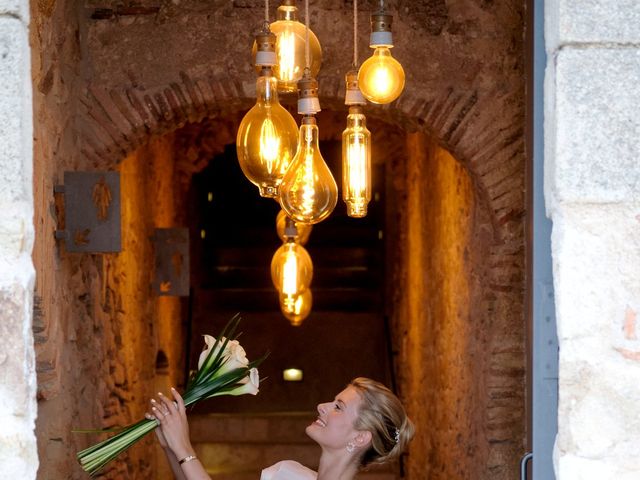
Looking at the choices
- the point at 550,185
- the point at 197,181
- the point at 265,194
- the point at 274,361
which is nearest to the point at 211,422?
the point at 274,361

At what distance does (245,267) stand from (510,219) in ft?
20.2

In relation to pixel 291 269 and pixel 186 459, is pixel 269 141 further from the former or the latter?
pixel 291 269

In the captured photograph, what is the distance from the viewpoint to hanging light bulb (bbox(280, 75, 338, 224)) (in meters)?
3.13

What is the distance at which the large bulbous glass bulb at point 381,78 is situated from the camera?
342 centimetres

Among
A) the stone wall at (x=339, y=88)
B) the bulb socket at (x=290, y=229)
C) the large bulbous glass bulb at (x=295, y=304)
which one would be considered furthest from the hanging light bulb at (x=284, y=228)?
the stone wall at (x=339, y=88)

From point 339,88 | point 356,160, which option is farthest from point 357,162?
point 339,88

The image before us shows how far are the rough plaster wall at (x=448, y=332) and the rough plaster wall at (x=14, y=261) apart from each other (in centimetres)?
323

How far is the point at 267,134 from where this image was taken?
306cm

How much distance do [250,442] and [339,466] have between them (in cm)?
523

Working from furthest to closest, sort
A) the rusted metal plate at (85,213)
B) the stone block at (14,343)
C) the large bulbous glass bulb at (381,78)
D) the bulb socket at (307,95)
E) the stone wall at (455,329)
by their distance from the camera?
1. the stone wall at (455,329)
2. the rusted metal plate at (85,213)
3. the large bulbous glass bulb at (381,78)
4. the bulb socket at (307,95)
5. the stone block at (14,343)

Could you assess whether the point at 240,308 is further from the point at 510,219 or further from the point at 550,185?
the point at 550,185

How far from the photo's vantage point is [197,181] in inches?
396

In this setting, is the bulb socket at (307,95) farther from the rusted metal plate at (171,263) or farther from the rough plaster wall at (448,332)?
the rusted metal plate at (171,263)

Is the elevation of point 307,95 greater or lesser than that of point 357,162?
greater
